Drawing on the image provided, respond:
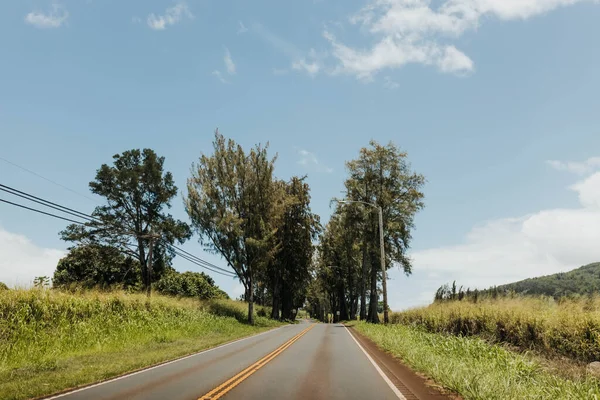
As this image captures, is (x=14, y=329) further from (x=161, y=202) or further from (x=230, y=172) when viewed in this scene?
(x=161, y=202)

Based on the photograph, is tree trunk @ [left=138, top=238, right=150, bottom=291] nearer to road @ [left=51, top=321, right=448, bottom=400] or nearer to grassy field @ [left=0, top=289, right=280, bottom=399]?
grassy field @ [left=0, top=289, right=280, bottom=399]

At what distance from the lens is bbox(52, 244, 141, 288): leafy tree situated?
57.1 meters

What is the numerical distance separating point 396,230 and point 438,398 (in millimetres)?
33013

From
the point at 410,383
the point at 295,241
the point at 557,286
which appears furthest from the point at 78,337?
the point at 557,286

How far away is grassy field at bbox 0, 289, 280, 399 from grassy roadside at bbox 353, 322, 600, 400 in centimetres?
888

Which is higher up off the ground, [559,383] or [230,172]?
[230,172]

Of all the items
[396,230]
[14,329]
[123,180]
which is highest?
[123,180]

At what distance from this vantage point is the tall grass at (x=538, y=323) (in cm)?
1116

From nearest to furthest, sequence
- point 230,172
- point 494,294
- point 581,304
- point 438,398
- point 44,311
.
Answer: point 438,398
point 581,304
point 44,311
point 494,294
point 230,172

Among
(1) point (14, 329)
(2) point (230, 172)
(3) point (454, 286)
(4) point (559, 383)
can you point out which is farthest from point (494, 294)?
(2) point (230, 172)

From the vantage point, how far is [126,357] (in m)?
15.1

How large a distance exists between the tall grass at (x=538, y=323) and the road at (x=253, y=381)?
5193 mm

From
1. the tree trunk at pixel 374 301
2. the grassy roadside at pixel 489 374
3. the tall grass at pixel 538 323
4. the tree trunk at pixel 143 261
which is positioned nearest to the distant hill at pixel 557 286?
the tall grass at pixel 538 323

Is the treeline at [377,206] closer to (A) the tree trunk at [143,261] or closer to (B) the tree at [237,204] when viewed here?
(B) the tree at [237,204]
